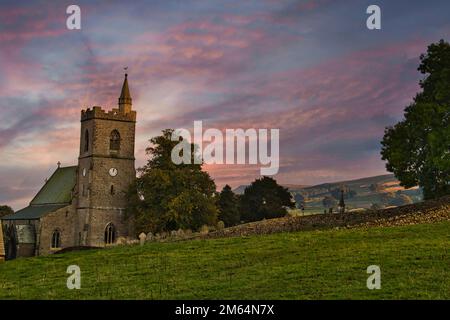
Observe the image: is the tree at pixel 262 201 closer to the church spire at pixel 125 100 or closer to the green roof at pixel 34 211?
the church spire at pixel 125 100

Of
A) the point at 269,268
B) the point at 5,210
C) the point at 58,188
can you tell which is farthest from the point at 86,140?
the point at 269,268

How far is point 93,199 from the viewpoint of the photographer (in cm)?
7019

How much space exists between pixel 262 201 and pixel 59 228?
26.0 m

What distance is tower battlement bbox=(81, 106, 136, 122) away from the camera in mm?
71688

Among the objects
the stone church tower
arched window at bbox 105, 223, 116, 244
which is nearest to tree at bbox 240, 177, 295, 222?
the stone church tower

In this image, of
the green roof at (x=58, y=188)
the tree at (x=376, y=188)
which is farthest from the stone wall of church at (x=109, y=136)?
the tree at (x=376, y=188)

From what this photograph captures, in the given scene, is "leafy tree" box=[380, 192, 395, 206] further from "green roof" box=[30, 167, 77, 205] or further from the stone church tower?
the stone church tower

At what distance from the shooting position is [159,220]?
5856 cm

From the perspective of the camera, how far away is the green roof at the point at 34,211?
73.2 metres

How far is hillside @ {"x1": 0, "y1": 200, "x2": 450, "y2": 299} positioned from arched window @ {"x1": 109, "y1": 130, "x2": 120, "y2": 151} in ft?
140

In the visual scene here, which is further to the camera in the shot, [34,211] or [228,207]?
[34,211]

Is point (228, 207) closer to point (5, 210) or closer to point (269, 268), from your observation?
point (5, 210)

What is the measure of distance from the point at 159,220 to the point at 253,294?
42.6m
